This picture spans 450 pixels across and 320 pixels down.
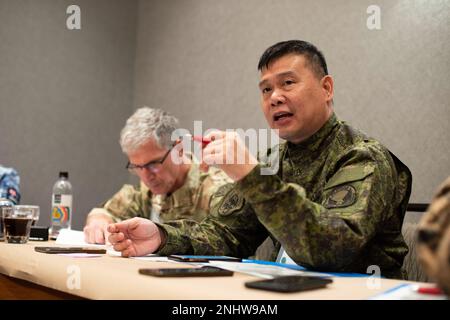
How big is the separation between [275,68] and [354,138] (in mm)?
303

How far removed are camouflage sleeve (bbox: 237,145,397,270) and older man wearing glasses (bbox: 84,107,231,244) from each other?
1.12 m

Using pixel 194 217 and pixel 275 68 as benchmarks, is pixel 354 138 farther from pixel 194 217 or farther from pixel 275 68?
pixel 194 217

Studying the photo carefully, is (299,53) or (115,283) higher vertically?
(299,53)

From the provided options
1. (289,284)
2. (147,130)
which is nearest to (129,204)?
(147,130)

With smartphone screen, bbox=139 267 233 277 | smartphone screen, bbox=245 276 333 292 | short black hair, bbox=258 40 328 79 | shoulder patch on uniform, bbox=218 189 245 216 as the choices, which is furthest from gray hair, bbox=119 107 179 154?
smartphone screen, bbox=245 276 333 292

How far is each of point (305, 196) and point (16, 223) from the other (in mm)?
924

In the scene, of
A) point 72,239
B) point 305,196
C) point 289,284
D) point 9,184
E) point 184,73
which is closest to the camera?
point 289,284

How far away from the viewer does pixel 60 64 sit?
345 centimetres

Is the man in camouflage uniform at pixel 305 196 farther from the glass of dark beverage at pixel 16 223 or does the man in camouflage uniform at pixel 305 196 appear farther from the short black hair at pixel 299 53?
the glass of dark beverage at pixel 16 223

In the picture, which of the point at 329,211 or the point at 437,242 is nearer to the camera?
the point at 437,242

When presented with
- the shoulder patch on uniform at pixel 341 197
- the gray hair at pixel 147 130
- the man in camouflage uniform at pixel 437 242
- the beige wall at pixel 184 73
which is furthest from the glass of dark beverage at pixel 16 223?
the beige wall at pixel 184 73

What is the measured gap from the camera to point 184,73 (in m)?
3.45

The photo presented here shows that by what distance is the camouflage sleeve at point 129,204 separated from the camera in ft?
7.88

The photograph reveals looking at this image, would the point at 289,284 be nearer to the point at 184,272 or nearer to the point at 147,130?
the point at 184,272
